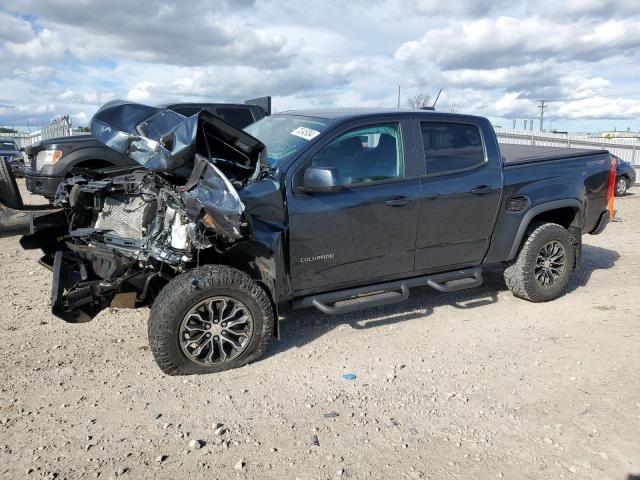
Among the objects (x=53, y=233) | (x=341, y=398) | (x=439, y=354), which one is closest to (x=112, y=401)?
(x=341, y=398)

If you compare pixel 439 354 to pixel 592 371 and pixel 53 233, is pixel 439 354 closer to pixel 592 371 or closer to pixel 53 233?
pixel 592 371

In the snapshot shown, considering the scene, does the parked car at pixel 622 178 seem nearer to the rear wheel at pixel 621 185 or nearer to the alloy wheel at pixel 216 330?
the rear wheel at pixel 621 185

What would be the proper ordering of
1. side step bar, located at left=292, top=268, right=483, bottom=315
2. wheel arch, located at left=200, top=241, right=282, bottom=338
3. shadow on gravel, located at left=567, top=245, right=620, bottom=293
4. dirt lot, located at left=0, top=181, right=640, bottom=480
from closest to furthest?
dirt lot, located at left=0, top=181, right=640, bottom=480, wheel arch, located at left=200, top=241, right=282, bottom=338, side step bar, located at left=292, top=268, right=483, bottom=315, shadow on gravel, located at left=567, top=245, right=620, bottom=293

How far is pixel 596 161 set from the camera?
18.2 ft

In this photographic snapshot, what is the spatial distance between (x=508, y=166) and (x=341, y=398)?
9.58 feet

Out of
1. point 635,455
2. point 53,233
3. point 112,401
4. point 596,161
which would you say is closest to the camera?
point 635,455

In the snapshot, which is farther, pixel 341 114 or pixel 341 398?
pixel 341 114

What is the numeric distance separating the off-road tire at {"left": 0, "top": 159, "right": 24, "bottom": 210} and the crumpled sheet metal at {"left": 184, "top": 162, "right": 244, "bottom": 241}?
453cm

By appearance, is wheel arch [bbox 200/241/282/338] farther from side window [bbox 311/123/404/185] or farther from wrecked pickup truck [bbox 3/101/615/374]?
side window [bbox 311/123/404/185]

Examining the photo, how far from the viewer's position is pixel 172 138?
3.60 meters

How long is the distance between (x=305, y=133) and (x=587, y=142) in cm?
2417

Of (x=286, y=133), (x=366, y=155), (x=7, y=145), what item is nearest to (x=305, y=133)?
(x=286, y=133)

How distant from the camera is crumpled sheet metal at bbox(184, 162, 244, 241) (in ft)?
11.2

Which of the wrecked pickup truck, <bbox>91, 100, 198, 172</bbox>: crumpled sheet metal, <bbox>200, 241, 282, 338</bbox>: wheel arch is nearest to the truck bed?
the wrecked pickup truck
